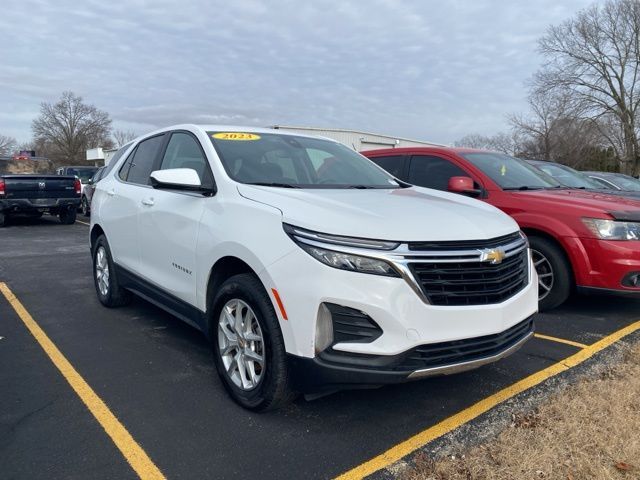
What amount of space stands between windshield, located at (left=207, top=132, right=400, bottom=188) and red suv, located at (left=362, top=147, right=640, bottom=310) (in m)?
1.43

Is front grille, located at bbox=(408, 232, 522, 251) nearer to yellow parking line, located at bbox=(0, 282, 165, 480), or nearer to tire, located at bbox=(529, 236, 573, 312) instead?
yellow parking line, located at bbox=(0, 282, 165, 480)

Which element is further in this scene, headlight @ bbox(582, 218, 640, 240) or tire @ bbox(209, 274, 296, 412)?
headlight @ bbox(582, 218, 640, 240)

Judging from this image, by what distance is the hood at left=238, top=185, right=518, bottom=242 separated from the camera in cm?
275

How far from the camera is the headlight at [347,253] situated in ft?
8.68

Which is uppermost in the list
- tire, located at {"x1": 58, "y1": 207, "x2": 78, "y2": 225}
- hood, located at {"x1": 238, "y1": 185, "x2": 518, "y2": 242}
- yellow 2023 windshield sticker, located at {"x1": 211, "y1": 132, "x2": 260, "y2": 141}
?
yellow 2023 windshield sticker, located at {"x1": 211, "y1": 132, "x2": 260, "y2": 141}

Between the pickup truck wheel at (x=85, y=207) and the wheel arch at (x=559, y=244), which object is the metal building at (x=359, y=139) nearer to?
the pickup truck wheel at (x=85, y=207)

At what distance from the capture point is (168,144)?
178 inches

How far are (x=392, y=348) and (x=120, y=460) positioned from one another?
1518mm

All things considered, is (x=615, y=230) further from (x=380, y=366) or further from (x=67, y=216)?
(x=67, y=216)

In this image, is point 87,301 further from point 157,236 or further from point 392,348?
point 392,348

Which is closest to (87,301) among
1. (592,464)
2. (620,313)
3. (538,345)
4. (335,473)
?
(335,473)

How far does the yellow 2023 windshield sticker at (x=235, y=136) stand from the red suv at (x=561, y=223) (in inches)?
87.6

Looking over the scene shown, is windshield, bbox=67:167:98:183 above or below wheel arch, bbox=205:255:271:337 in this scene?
above

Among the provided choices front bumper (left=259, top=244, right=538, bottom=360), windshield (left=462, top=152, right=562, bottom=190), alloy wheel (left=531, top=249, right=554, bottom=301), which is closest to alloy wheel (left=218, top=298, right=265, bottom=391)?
front bumper (left=259, top=244, right=538, bottom=360)
